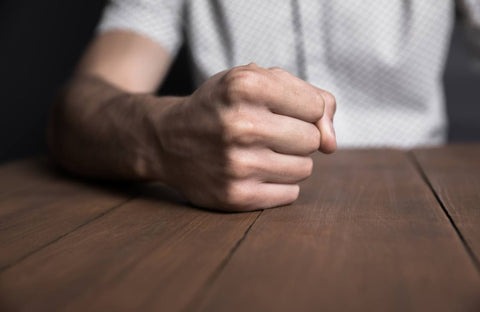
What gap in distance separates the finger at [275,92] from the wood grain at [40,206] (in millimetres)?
206

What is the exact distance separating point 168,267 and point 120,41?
787mm

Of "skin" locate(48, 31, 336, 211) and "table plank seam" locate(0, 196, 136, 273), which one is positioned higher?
"skin" locate(48, 31, 336, 211)

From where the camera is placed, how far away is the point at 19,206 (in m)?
0.59

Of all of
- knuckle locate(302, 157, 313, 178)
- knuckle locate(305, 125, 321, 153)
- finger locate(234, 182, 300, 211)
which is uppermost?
knuckle locate(305, 125, 321, 153)

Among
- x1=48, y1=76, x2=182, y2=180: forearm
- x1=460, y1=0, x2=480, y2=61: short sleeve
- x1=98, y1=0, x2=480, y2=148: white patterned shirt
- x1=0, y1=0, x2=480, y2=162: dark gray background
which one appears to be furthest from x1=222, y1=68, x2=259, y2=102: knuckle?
x1=0, y1=0, x2=480, y2=162: dark gray background

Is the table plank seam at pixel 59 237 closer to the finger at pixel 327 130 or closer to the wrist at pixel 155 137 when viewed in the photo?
the wrist at pixel 155 137

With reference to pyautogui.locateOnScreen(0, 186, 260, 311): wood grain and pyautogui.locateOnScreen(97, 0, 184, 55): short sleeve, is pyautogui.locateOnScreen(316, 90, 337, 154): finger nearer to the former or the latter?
pyautogui.locateOnScreen(0, 186, 260, 311): wood grain

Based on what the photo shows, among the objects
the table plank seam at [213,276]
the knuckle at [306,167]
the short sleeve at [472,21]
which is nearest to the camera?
the table plank seam at [213,276]

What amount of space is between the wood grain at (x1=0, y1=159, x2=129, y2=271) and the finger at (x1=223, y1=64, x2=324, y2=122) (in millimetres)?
206

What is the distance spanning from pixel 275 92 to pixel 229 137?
6cm

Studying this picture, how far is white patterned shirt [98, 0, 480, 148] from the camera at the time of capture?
3.42 feet

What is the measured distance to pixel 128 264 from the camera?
14.2 inches

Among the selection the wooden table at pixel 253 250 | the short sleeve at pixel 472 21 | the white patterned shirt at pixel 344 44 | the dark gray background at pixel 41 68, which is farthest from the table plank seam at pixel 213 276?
the dark gray background at pixel 41 68

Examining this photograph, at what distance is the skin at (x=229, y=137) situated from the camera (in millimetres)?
492
